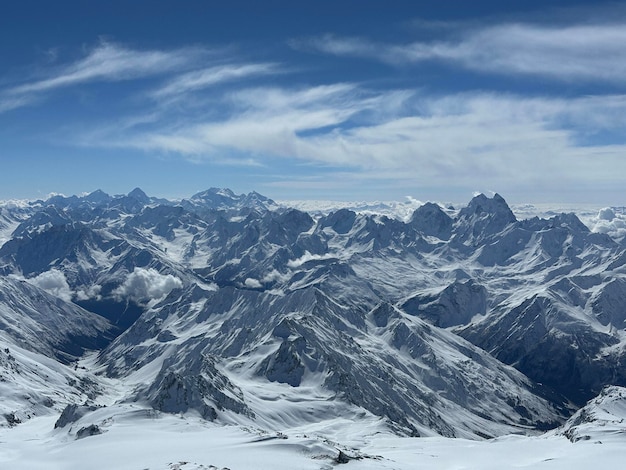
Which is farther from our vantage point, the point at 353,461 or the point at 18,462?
the point at 18,462

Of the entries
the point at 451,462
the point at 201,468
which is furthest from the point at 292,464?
the point at 451,462

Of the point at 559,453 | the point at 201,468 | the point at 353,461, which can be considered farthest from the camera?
the point at 559,453

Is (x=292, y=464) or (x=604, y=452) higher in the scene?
(x=292, y=464)

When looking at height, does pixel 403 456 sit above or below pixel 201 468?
below

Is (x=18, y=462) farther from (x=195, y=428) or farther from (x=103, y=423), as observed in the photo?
(x=195, y=428)

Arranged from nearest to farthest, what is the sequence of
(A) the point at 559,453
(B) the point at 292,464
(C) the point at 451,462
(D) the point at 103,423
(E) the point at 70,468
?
(B) the point at 292,464, (E) the point at 70,468, (C) the point at 451,462, (A) the point at 559,453, (D) the point at 103,423

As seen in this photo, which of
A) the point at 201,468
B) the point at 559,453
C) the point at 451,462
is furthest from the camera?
the point at 559,453

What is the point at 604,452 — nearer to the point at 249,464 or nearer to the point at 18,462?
the point at 249,464

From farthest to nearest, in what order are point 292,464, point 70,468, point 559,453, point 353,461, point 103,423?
1. point 103,423
2. point 559,453
3. point 70,468
4. point 353,461
5. point 292,464

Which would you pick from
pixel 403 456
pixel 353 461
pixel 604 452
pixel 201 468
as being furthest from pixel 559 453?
pixel 201 468
